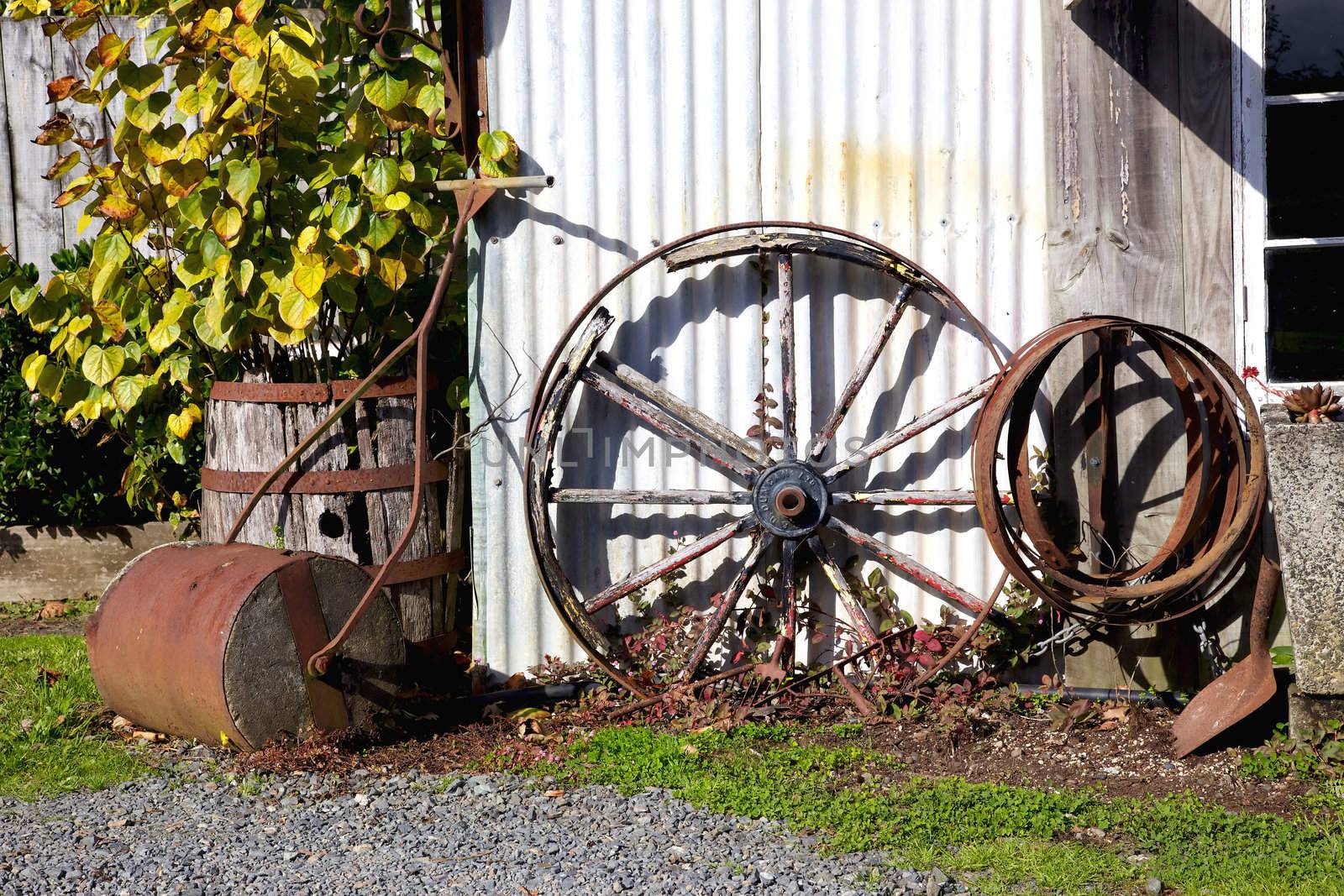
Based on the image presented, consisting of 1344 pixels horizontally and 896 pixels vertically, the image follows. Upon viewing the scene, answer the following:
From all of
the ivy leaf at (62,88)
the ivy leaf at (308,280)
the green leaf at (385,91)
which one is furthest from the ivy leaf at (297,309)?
the ivy leaf at (62,88)

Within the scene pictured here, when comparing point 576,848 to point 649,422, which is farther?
point 649,422

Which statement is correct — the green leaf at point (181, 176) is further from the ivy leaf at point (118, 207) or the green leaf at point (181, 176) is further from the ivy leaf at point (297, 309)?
the ivy leaf at point (297, 309)

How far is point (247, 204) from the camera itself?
382 centimetres

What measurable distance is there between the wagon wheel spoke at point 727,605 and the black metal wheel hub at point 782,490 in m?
0.07

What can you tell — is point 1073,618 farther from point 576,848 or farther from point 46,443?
point 46,443

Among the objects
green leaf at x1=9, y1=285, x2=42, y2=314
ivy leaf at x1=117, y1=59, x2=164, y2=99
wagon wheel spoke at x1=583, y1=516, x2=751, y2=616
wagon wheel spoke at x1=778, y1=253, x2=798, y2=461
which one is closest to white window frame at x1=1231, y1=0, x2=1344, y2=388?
wagon wheel spoke at x1=778, y1=253, x2=798, y2=461

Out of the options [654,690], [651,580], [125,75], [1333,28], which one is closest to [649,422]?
[651,580]

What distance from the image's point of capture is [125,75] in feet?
12.2

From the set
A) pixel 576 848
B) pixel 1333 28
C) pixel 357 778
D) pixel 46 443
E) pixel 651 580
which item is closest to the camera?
pixel 576 848

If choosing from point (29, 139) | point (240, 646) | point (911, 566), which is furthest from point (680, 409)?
point (29, 139)

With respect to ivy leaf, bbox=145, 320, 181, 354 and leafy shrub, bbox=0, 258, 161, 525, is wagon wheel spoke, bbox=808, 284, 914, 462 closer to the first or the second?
ivy leaf, bbox=145, 320, 181, 354

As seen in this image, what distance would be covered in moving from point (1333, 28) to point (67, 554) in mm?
5160

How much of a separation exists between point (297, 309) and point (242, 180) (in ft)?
1.43

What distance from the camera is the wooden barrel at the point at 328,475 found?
3.82 metres
